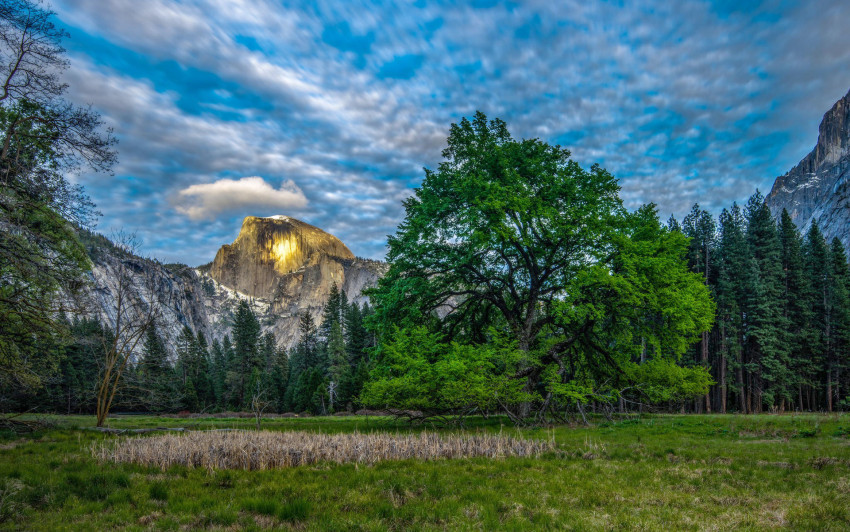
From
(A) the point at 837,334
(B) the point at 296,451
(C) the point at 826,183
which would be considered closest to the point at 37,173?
(B) the point at 296,451

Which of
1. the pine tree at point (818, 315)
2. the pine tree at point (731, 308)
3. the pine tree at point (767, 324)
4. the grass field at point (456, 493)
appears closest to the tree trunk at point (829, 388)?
the pine tree at point (818, 315)

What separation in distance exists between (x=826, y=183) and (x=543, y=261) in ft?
476

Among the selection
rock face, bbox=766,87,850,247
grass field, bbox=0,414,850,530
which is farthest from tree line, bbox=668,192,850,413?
rock face, bbox=766,87,850,247

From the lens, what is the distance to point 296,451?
405 inches

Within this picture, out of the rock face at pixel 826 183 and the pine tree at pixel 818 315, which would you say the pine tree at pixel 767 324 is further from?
the rock face at pixel 826 183

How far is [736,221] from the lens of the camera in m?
43.4

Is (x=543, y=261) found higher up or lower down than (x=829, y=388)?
higher up

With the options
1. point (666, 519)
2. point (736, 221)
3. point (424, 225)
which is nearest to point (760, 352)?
point (736, 221)

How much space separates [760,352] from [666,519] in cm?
4306

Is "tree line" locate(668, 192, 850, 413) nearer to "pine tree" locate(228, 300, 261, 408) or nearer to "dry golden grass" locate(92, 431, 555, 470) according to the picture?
"dry golden grass" locate(92, 431, 555, 470)

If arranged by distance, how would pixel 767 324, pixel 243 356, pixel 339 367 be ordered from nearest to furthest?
1. pixel 767 324
2. pixel 339 367
3. pixel 243 356

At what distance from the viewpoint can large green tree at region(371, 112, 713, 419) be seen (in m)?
19.0

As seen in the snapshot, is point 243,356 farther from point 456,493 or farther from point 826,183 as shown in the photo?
point 826,183

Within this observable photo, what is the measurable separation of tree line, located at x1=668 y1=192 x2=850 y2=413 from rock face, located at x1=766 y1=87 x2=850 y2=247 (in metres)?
64.5
